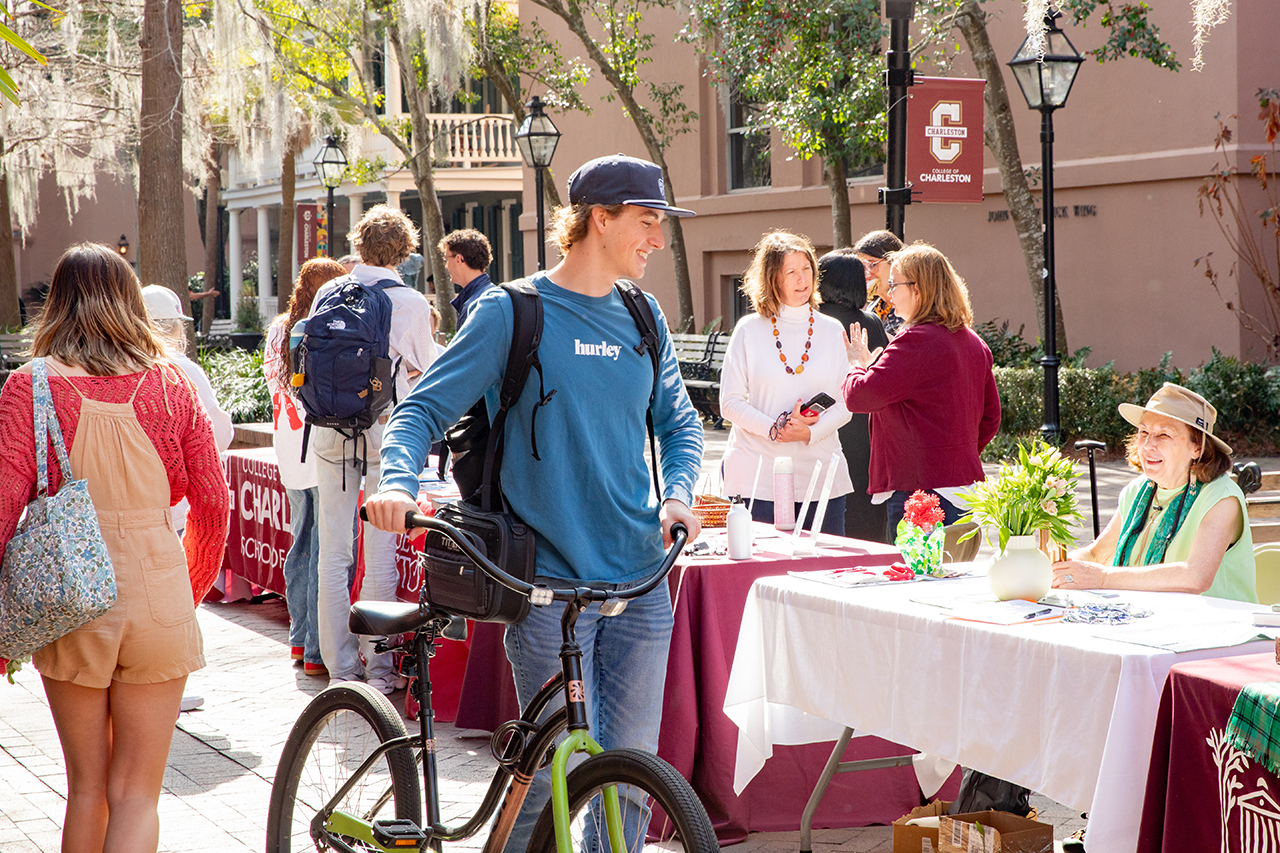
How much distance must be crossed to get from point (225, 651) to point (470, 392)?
5.12 meters

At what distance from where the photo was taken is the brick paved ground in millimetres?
4629

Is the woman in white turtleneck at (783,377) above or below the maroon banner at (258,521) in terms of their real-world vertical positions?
above

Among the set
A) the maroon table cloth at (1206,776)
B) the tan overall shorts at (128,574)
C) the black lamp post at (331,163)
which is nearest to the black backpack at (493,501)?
the tan overall shorts at (128,574)

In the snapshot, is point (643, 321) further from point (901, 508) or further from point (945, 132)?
point (945, 132)

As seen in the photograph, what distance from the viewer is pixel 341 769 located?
353 centimetres

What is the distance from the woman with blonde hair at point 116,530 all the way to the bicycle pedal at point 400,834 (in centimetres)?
64

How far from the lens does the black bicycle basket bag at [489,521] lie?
9.36ft

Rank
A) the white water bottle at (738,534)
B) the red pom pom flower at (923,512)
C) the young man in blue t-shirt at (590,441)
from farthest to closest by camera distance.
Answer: the white water bottle at (738,534) → the red pom pom flower at (923,512) → the young man in blue t-shirt at (590,441)

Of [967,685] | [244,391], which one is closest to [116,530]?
[967,685]

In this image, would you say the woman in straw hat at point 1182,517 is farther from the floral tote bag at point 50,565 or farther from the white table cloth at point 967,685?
the floral tote bag at point 50,565

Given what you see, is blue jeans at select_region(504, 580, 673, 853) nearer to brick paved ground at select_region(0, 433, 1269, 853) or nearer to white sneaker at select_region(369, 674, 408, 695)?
brick paved ground at select_region(0, 433, 1269, 853)

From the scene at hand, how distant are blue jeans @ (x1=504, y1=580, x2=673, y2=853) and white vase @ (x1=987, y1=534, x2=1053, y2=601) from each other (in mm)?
1104

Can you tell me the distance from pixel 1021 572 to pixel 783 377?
2.12 m

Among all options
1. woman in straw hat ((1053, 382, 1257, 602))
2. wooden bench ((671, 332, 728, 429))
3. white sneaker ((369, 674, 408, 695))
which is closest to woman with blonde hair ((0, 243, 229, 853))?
woman in straw hat ((1053, 382, 1257, 602))
